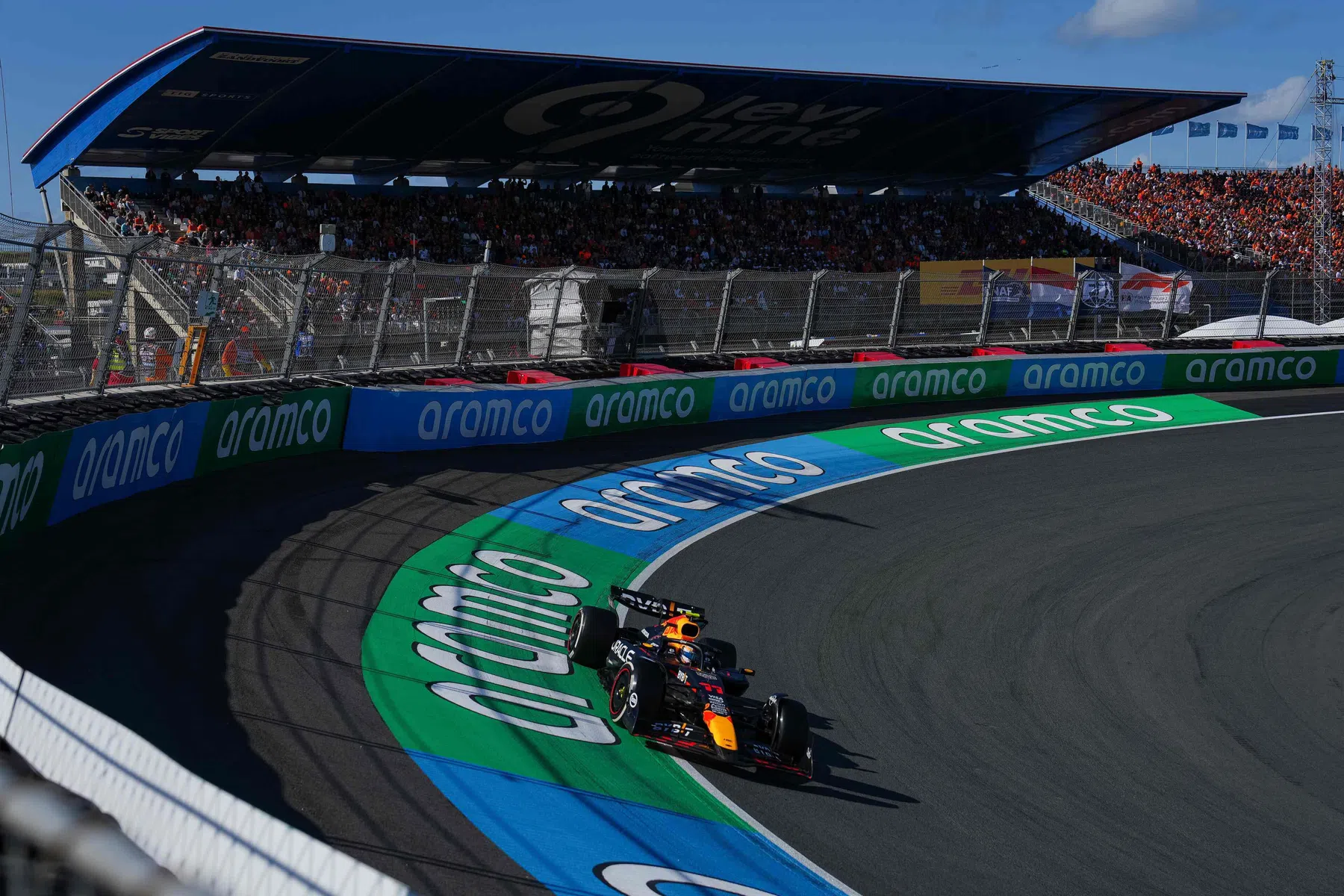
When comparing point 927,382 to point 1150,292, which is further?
point 1150,292

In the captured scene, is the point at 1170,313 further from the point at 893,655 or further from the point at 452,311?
the point at 893,655

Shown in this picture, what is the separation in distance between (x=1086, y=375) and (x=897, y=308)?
14.4 ft

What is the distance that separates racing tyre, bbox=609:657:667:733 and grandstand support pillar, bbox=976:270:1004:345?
59.1 feet

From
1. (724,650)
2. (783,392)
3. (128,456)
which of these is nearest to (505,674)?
(724,650)

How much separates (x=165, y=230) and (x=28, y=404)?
1726cm

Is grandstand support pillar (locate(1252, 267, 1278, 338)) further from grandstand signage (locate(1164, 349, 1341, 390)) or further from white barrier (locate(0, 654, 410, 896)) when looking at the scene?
white barrier (locate(0, 654, 410, 896))

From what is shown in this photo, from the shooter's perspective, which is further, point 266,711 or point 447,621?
point 447,621

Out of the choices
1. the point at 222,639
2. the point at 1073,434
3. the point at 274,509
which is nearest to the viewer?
the point at 222,639

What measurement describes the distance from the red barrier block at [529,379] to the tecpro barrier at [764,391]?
0.69 metres

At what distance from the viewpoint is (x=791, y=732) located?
8.33m

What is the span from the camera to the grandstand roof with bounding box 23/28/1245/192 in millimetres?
A: 27766

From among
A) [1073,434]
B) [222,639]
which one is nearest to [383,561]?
[222,639]

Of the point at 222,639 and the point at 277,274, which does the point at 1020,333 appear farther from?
the point at 222,639

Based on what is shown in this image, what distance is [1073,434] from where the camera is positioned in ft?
70.1
